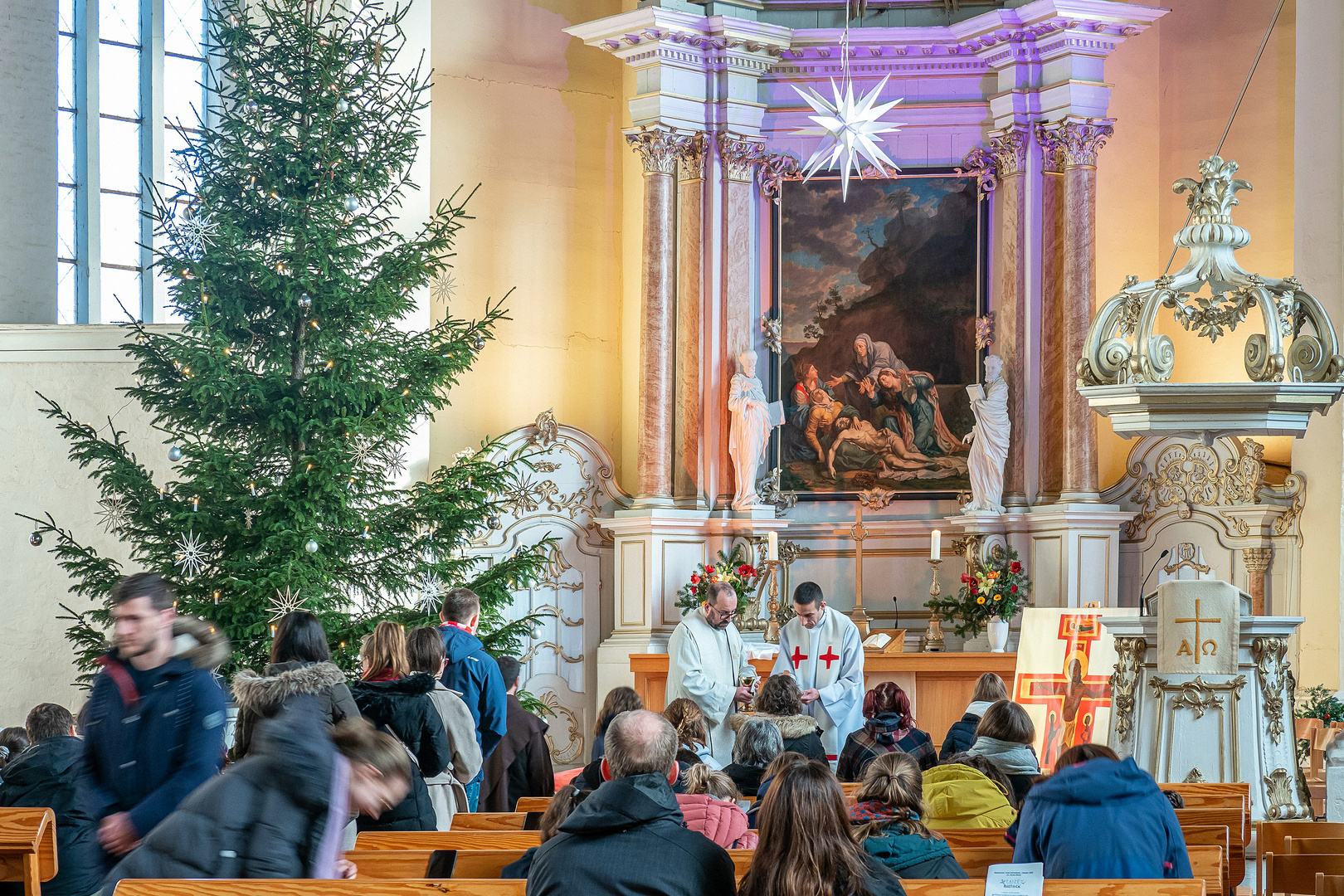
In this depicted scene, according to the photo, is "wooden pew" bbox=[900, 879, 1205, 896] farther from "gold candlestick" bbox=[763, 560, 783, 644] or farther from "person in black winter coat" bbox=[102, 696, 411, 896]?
"gold candlestick" bbox=[763, 560, 783, 644]

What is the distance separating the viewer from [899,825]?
4562 millimetres

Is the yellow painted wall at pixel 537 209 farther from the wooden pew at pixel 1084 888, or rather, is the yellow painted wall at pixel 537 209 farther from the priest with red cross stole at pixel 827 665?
the wooden pew at pixel 1084 888

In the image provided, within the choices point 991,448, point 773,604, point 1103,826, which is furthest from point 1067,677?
point 1103,826

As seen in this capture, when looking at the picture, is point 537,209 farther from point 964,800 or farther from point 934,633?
point 964,800

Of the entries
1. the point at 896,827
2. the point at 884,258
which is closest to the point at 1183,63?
the point at 884,258

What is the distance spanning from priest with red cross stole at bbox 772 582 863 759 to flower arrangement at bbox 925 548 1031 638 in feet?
15.5

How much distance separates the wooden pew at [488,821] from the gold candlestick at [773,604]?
→ 23.6ft

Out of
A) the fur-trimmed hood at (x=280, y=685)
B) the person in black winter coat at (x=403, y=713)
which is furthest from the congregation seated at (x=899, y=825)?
the person in black winter coat at (x=403, y=713)

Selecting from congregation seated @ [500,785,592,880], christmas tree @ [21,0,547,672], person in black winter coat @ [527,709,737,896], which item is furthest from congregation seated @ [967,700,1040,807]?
christmas tree @ [21,0,547,672]

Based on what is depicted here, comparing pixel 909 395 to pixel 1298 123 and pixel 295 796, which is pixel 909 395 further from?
pixel 295 796

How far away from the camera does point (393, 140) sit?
9.33 metres

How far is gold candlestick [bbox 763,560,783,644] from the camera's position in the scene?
13.4 meters

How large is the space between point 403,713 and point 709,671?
2.68m

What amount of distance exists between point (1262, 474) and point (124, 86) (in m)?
10.4
